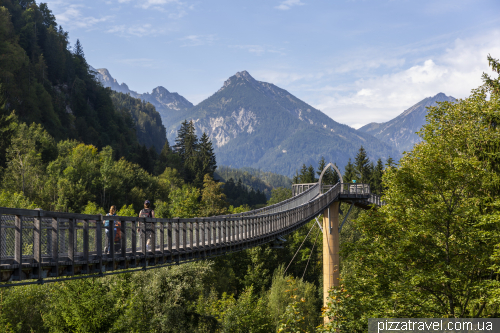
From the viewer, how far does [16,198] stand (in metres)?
48.8

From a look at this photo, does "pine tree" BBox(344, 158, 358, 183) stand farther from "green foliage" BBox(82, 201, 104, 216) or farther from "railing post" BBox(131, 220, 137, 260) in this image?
"railing post" BBox(131, 220, 137, 260)

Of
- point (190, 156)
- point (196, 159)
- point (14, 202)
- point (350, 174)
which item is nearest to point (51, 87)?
point (190, 156)

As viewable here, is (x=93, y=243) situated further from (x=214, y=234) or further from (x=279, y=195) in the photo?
(x=279, y=195)

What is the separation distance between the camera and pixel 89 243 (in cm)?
1350

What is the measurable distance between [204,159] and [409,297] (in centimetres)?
A: 8651

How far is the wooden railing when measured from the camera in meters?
10.8

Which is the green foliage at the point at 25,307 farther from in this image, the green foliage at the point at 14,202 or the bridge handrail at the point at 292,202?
the bridge handrail at the point at 292,202

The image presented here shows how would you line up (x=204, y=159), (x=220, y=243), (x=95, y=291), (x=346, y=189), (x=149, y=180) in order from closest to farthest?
(x=220, y=243) < (x=95, y=291) < (x=346, y=189) < (x=149, y=180) < (x=204, y=159)

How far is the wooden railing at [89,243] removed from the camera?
10.8 metres

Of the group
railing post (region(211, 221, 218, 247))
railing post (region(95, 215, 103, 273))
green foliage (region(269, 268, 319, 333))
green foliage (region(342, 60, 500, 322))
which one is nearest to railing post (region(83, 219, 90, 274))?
railing post (region(95, 215, 103, 273))

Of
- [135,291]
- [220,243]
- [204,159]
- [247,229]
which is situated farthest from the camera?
[204,159]

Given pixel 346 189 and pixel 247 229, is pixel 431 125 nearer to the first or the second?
pixel 247 229

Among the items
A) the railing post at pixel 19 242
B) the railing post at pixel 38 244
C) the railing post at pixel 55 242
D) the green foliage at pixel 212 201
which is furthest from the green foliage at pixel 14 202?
the railing post at pixel 19 242

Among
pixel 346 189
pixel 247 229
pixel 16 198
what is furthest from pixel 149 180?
pixel 247 229
